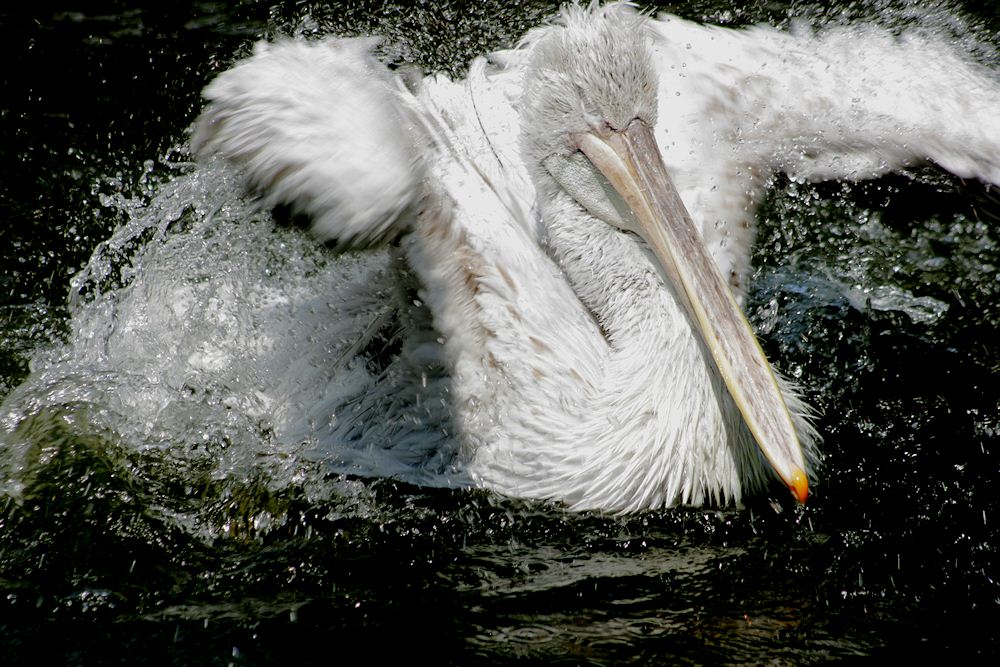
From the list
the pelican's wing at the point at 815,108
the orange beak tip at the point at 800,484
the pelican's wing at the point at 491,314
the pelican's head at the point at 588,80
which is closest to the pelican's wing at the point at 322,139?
the pelican's wing at the point at 491,314

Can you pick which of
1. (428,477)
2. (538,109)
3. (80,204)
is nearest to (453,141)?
(538,109)

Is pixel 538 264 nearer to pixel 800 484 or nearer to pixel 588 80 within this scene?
pixel 588 80

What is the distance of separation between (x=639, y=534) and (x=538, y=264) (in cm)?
75

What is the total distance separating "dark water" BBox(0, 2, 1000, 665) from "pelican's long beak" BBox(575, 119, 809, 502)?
12.5 inches

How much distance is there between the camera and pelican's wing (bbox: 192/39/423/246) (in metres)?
2.37

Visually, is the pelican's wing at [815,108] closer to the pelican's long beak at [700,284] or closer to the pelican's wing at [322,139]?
the pelican's long beak at [700,284]

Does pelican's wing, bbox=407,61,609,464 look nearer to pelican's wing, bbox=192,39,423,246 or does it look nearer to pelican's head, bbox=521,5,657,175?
pelican's wing, bbox=192,39,423,246

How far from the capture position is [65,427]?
8.99 feet

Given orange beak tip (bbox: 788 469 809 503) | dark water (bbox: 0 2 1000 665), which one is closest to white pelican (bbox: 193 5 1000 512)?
orange beak tip (bbox: 788 469 809 503)

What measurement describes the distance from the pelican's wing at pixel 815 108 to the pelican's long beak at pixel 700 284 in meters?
0.45

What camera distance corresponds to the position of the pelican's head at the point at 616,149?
7.52 feet

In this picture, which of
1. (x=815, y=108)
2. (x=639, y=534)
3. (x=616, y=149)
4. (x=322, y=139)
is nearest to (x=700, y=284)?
(x=616, y=149)

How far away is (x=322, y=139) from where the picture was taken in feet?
7.90

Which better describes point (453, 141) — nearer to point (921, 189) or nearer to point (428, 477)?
point (428, 477)
